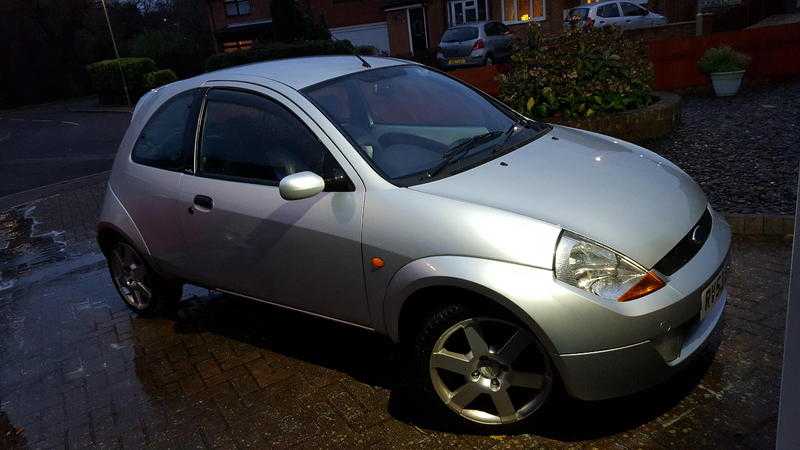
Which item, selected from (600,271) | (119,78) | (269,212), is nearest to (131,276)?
(269,212)

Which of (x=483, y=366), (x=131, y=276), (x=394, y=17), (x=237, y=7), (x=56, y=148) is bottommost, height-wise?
(x=56, y=148)

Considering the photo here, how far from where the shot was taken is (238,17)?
40188 millimetres

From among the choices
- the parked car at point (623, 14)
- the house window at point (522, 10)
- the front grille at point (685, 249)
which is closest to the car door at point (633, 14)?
the parked car at point (623, 14)

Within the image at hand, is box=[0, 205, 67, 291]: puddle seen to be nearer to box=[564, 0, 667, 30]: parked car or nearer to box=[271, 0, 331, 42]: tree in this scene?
box=[271, 0, 331, 42]: tree

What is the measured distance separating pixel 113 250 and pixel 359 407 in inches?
107

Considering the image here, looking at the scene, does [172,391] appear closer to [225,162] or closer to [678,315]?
[225,162]

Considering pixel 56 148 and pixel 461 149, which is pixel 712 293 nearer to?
pixel 461 149

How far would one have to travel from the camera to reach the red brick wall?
130ft

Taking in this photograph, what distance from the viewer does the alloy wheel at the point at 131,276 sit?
15.5 feet

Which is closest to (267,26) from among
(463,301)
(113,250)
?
(113,250)

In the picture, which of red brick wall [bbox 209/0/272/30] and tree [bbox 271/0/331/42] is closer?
tree [bbox 271/0/331/42]

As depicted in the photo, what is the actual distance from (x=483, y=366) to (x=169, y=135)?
2.71m

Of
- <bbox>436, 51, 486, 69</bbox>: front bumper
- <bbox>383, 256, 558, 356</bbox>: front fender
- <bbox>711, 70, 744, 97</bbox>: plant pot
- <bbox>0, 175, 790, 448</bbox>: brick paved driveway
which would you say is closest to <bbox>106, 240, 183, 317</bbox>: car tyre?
<bbox>0, 175, 790, 448</bbox>: brick paved driveway

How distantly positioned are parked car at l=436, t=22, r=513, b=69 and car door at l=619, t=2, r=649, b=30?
4359 mm
